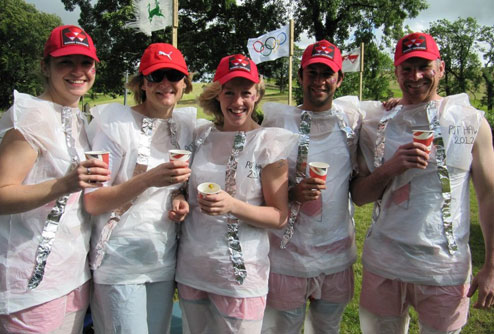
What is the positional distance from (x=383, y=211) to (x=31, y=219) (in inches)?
95.0

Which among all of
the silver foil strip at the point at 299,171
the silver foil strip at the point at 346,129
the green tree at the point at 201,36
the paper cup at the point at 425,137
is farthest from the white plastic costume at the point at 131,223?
the green tree at the point at 201,36

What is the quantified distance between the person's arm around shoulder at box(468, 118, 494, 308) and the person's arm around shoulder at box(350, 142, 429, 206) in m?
0.47

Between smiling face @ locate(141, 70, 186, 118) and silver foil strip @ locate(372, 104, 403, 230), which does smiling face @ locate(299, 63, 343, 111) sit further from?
smiling face @ locate(141, 70, 186, 118)

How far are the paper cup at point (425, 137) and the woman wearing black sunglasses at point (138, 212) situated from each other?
1.52m

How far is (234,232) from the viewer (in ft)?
7.98

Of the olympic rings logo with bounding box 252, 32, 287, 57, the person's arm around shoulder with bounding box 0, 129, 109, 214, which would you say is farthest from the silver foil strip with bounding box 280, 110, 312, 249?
the olympic rings logo with bounding box 252, 32, 287, 57

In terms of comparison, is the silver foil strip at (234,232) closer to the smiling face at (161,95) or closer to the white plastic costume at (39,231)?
the smiling face at (161,95)

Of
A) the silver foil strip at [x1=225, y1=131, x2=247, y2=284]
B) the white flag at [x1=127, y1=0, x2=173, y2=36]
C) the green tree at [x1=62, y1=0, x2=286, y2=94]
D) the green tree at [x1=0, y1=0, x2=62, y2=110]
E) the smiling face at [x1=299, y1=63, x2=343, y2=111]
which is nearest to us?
the silver foil strip at [x1=225, y1=131, x2=247, y2=284]

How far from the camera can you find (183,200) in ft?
8.19

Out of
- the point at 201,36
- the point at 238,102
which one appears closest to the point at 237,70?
the point at 238,102

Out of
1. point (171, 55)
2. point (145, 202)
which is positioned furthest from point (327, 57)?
point (145, 202)

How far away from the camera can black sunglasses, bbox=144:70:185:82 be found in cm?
252

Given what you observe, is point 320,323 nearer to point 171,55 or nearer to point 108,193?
point 108,193

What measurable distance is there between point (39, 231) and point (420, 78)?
2749 millimetres
